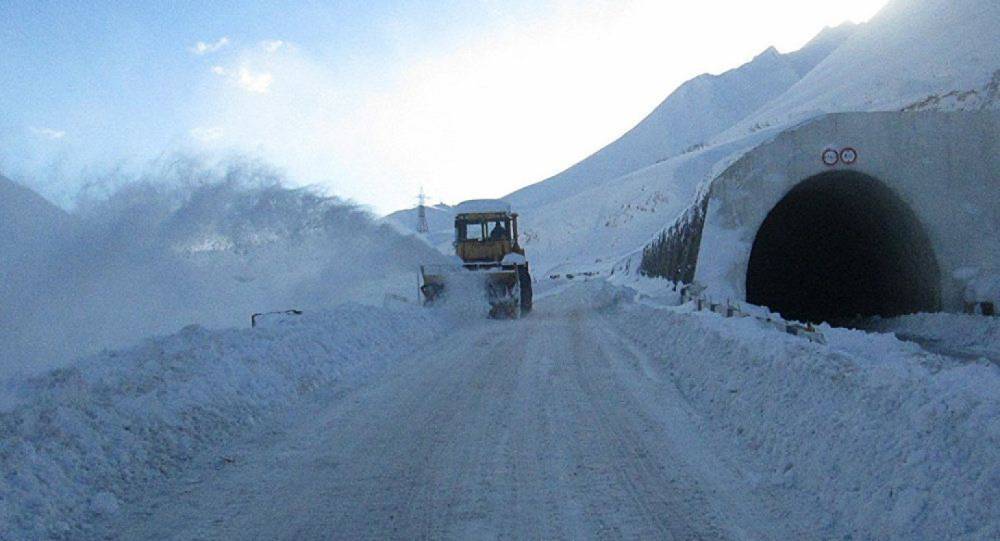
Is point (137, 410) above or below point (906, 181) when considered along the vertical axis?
below

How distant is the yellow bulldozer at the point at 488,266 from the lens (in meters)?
22.0

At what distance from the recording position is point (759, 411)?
22.2 feet

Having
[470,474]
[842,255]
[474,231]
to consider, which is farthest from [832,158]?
[470,474]

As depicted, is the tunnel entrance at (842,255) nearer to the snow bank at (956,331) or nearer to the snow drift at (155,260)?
the snow bank at (956,331)

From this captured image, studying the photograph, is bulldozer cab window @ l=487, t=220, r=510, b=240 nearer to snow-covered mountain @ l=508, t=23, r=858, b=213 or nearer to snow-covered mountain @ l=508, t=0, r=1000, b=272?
snow-covered mountain @ l=508, t=0, r=1000, b=272

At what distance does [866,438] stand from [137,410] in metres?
6.29

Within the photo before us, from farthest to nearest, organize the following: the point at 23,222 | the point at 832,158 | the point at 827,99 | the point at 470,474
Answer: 1. the point at 827,99
2. the point at 832,158
3. the point at 23,222
4. the point at 470,474

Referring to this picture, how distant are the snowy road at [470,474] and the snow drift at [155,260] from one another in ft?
17.5

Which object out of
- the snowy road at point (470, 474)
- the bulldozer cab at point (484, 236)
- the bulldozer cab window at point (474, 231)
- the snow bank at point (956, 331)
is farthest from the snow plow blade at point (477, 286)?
the snowy road at point (470, 474)

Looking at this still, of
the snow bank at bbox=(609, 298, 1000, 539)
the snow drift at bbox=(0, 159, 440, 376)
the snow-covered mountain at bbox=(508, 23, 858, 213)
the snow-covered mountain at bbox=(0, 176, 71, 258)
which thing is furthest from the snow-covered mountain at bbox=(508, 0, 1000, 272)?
the snow bank at bbox=(609, 298, 1000, 539)

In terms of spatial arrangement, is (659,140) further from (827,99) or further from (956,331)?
(956,331)

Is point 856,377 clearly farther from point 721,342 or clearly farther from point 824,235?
point 824,235

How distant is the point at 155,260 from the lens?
1335 cm

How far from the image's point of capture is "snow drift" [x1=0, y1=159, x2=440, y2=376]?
11.1 meters
